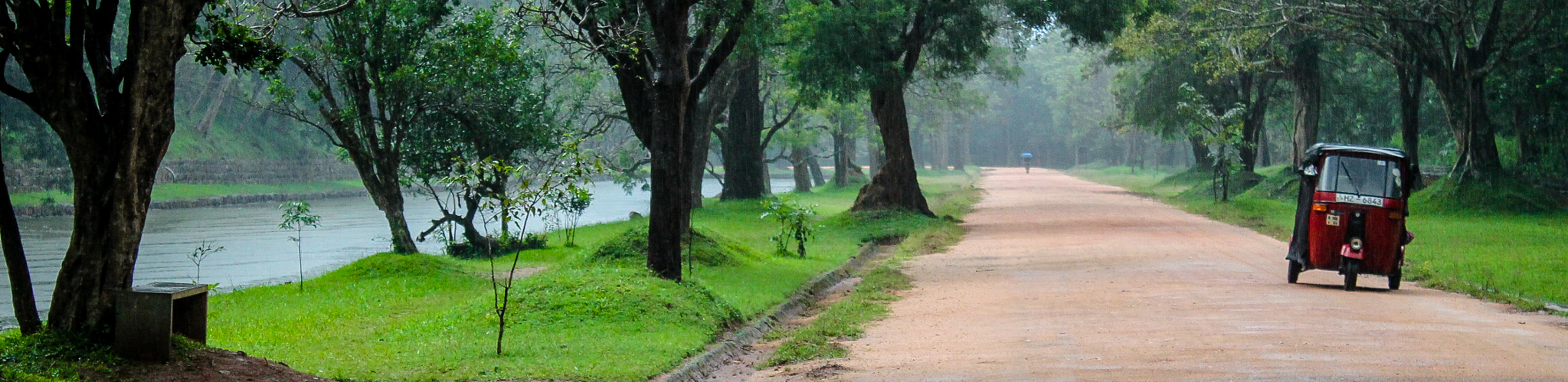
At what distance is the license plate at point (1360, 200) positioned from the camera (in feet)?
47.1

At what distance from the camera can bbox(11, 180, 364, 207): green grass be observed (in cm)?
4388

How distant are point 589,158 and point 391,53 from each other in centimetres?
1021

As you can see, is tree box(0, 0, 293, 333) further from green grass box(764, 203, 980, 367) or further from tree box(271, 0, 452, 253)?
tree box(271, 0, 452, 253)

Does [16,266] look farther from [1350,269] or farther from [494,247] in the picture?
[494,247]

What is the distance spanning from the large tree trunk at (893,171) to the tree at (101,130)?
77.0 ft

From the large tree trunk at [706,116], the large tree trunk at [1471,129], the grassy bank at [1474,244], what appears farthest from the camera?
the large tree trunk at [706,116]

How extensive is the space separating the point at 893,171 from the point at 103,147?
950 inches

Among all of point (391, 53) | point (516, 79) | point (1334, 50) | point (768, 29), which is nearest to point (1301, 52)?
point (1334, 50)

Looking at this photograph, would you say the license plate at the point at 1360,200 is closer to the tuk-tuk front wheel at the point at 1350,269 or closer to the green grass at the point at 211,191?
the tuk-tuk front wheel at the point at 1350,269

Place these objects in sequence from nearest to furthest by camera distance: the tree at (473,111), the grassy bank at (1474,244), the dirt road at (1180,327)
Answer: the dirt road at (1180,327) < the grassy bank at (1474,244) < the tree at (473,111)

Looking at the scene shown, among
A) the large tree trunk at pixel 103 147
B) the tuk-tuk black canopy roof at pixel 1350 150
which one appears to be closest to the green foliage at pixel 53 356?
the large tree trunk at pixel 103 147

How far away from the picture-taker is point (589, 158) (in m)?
11.5

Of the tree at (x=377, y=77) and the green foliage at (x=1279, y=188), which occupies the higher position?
the tree at (x=377, y=77)

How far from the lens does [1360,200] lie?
14398 millimetres
